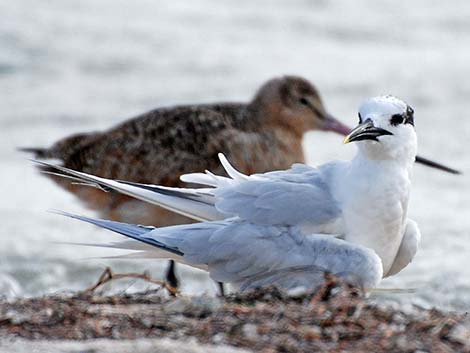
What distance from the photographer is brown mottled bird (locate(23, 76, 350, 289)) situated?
888 centimetres

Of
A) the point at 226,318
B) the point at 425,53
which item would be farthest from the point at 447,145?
the point at 226,318

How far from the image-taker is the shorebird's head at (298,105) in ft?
31.6

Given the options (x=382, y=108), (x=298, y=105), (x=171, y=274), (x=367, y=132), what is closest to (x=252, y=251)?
(x=367, y=132)

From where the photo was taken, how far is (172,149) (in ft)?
29.3

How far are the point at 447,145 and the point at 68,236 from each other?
3.55 m

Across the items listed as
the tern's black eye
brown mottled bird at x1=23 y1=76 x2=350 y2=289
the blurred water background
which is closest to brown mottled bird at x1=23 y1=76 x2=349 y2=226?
brown mottled bird at x1=23 y1=76 x2=350 y2=289

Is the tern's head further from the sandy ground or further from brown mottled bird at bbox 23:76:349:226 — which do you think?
brown mottled bird at bbox 23:76:349:226

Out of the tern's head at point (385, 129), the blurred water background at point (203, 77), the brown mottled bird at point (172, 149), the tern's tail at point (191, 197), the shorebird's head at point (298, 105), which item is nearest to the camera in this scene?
the tern's head at point (385, 129)

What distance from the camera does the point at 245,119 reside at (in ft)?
30.6

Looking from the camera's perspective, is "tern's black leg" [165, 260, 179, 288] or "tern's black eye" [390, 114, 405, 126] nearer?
"tern's black eye" [390, 114, 405, 126]

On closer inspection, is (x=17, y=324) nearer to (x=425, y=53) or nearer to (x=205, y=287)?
(x=205, y=287)

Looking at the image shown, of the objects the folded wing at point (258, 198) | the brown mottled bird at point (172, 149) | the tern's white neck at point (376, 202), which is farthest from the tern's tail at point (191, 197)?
the brown mottled bird at point (172, 149)

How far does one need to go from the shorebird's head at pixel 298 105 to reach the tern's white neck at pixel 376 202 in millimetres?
3508

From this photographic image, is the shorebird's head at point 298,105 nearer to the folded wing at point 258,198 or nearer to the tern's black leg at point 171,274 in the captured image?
the tern's black leg at point 171,274
